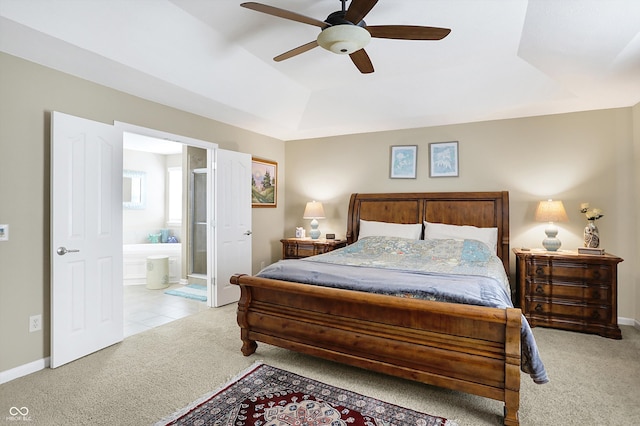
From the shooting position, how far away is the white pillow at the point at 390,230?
4.36 m

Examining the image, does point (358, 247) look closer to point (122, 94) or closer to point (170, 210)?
point (122, 94)

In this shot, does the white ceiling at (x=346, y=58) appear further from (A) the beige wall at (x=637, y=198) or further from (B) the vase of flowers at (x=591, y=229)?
(B) the vase of flowers at (x=591, y=229)

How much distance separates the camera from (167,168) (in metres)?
7.59

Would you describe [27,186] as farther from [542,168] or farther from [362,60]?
[542,168]

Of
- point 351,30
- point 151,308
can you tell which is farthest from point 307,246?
point 351,30

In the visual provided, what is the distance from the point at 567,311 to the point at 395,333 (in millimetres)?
2487

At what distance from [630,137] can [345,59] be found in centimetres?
333

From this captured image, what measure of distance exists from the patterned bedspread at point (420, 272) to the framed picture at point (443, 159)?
4.20 ft

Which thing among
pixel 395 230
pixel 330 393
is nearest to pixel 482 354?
pixel 330 393

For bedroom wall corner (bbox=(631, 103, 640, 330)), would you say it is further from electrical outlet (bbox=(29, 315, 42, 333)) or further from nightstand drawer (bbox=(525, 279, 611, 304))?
electrical outlet (bbox=(29, 315, 42, 333))

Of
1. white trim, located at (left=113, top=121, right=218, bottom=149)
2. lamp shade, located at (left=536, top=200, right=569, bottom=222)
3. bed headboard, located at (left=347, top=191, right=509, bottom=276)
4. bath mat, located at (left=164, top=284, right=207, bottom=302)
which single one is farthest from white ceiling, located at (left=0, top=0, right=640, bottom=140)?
bath mat, located at (left=164, top=284, right=207, bottom=302)

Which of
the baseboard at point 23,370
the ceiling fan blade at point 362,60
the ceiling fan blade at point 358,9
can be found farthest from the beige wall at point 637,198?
the baseboard at point 23,370

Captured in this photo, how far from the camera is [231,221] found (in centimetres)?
461

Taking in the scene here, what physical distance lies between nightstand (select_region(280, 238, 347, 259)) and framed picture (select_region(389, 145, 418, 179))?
50.1 inches
